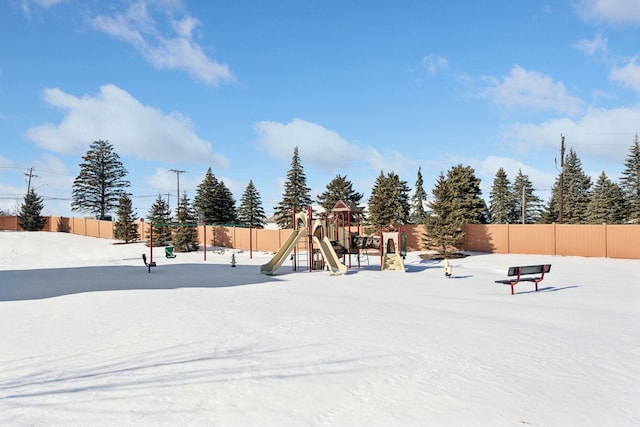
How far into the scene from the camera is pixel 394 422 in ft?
12.9

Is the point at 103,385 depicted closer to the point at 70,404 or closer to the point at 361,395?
the point at 70,404

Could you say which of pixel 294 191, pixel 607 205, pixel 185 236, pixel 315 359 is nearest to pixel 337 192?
pixel 294 191

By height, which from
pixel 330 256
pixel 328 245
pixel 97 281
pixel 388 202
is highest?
pixel 388 202

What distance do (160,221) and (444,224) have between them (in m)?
26.4

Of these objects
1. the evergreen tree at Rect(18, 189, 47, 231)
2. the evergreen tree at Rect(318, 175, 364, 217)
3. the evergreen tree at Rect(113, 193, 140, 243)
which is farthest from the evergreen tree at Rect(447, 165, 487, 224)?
the evergreen tree at Rect(18, 189, 47, 231)

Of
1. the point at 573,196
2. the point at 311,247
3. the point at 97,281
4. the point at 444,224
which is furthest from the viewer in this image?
the point at 573,196

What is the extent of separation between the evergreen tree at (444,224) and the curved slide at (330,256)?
Answer: 460 inches

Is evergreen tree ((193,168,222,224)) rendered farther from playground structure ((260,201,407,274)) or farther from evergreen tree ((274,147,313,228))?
playground structure ((260,201,407,274))

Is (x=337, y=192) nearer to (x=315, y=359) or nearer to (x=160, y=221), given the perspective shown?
(x=160, y=221)

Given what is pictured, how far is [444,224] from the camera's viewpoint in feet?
97.1

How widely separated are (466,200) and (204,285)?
2727cm

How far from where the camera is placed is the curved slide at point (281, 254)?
19328mm

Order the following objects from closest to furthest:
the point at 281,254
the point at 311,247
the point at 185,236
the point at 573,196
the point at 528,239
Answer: the point at 281,254 → the point at 311,247 → the point at 528,239 → the point at 185,236 → the point at 573,196

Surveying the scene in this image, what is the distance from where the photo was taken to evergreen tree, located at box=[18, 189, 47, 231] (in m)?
48.3
